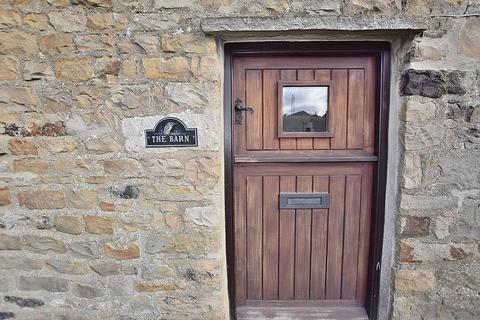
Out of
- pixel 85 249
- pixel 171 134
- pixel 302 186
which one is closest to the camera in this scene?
pixel 171 134

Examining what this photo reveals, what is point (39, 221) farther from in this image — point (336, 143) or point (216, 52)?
point (336, 143)

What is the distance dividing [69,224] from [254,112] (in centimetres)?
132

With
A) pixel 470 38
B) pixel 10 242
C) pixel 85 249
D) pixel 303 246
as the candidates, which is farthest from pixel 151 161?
pixel 470 38

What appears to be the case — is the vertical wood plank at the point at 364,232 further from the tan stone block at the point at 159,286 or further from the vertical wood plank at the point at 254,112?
the tan stone block at the point at 159,286

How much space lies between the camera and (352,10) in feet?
5.60

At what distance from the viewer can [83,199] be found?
1.86 m

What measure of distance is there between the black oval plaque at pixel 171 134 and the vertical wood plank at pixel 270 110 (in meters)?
0.47

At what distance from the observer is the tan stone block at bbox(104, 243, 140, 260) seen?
1886 millimetres

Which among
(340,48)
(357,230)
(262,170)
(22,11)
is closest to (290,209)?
(262,170)

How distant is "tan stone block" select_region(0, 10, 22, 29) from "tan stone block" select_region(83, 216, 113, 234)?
1.17m

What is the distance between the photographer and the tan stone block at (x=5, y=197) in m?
1.87

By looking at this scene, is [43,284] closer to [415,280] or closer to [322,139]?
[322,139]

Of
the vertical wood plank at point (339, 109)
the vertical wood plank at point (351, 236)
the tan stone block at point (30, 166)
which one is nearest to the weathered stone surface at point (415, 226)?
the vertical wood plank at point (351, 236)

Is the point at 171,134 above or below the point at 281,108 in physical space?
below
